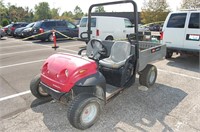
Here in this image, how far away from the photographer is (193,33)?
6.23m

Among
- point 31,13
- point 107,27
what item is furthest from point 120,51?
point 31,13

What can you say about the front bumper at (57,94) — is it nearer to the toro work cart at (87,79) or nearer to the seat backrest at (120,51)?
the toro work cart at (87,79)

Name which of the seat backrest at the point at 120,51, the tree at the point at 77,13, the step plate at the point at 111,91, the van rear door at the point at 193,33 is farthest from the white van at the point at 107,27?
the tree at the point at 77,13

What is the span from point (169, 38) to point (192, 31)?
34.5 inches

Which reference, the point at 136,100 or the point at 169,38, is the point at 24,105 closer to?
the point at 136,100

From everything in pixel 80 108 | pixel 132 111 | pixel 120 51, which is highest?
pixel 120 51

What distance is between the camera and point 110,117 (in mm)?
3260

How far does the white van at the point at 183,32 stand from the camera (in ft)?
20.3

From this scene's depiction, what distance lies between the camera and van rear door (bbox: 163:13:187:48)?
6.55m

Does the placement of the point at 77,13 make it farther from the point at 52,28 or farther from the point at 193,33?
the point at 193,33

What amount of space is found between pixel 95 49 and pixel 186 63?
13.5ft

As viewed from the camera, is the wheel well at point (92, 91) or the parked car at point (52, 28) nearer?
the wheel well at point (92, 91)

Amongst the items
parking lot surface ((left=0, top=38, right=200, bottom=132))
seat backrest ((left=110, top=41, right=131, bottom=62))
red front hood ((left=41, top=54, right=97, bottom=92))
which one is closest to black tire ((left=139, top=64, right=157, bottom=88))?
parking lot surface ((left=0, top=38, right=200, bottom=132))

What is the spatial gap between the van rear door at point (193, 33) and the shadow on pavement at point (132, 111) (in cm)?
260
